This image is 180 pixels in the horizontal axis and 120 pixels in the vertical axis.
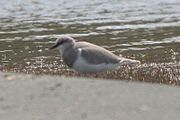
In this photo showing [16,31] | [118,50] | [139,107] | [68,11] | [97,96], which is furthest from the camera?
[68,11]

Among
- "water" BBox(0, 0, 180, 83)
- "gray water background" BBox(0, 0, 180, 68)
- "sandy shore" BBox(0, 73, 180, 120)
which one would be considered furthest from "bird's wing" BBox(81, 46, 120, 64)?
"gray water background" BBox(0, 0, 180, 68)

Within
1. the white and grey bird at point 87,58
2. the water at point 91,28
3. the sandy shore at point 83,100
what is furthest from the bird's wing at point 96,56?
the water at point 91,28

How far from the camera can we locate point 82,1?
50250 mm

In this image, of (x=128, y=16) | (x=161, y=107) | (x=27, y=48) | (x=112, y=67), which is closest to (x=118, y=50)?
(x=27, y=48)

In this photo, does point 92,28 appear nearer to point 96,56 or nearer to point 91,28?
point 91,28

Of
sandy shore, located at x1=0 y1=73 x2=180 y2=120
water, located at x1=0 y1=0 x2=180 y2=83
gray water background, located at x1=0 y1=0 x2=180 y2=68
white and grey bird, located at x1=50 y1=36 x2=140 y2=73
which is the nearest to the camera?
sandy shore, located at x1=0 y1=73 x2=180 y2=120

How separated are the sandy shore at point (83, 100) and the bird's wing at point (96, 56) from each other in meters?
3.07

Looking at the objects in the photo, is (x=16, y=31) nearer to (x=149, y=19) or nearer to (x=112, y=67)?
(x=149, y=19)

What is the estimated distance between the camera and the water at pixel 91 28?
77.3ft

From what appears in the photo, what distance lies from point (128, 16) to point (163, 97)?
2893cm

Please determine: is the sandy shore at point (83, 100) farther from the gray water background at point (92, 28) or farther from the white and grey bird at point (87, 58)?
the gray water background at point (92, 28)

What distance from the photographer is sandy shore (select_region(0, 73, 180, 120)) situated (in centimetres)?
811

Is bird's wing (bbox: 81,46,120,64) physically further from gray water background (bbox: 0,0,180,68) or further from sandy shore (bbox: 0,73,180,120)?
gray water background (bbox: 0,0,180,68)

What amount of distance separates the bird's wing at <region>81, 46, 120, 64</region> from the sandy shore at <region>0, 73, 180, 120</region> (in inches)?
121
